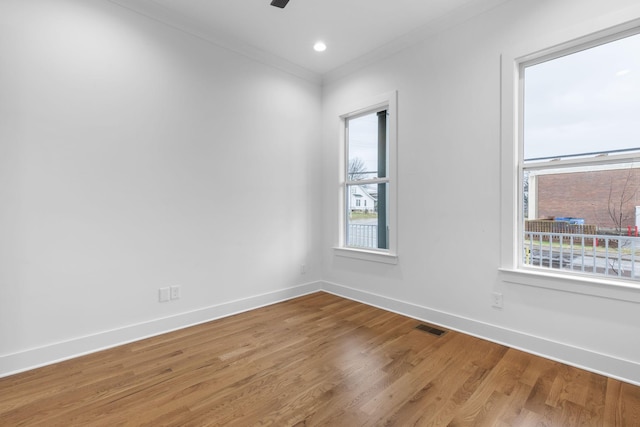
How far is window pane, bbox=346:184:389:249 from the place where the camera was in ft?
12.1

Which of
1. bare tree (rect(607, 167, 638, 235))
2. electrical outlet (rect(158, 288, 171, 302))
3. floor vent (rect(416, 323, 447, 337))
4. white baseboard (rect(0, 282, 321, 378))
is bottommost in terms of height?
floor vent (rect(416, 323, 447, 337))

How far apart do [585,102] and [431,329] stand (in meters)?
2.17

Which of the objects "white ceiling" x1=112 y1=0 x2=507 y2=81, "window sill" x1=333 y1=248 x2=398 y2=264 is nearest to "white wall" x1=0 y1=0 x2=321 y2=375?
"white ceiling" x1=112 y1=0 x2=507 y2=81

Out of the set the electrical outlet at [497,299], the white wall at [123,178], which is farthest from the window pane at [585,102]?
the white wall at [123,178]

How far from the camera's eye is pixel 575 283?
7.10 ft

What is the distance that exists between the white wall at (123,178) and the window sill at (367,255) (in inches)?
32.0

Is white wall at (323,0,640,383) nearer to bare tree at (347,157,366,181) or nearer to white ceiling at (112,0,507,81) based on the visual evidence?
white ceiling at (112,0,507,81)

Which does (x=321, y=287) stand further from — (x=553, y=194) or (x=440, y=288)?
(x=553, y=194)


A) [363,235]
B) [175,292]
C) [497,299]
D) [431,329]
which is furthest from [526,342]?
[175,292]

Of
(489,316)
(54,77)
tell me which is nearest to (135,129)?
(54,77)

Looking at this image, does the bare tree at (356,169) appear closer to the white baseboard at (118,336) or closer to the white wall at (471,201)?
the white wall at (471,201)

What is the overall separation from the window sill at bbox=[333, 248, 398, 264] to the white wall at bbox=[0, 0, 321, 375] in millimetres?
812

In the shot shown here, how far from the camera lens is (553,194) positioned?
2357 millimetres

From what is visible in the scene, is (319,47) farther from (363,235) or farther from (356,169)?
(363,235)
